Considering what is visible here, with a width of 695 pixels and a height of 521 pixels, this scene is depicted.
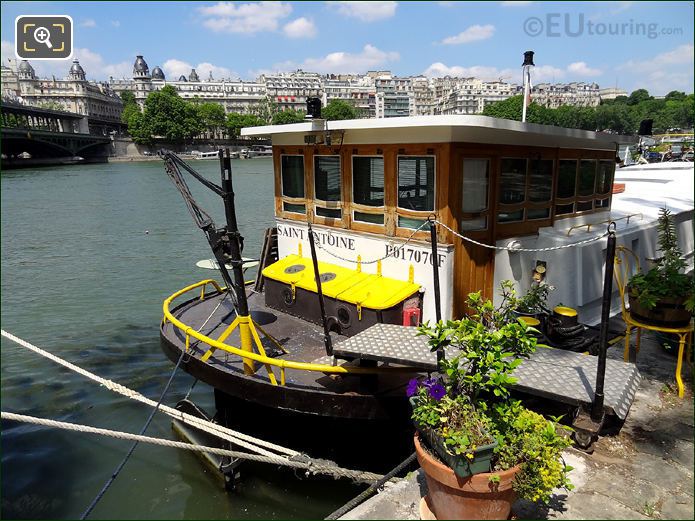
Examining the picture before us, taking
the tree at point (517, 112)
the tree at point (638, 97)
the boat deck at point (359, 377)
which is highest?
the tree at point (638, 97)

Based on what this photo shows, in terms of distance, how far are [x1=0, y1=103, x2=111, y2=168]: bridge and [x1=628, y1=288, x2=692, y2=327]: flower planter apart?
66009 mm

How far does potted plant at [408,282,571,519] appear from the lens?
143 inches

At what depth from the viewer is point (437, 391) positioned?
156 inches

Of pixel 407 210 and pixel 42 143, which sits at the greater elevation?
pixel 42 143

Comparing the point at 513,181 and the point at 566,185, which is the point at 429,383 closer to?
the point at 513,181

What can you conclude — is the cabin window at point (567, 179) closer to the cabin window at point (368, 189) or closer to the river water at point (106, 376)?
the cabin window at point (368, 189)

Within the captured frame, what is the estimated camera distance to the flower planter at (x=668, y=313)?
6160 mm

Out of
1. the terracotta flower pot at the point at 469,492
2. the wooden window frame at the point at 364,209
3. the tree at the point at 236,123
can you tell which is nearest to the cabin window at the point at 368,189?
the wooden window frame at the point at 364,209

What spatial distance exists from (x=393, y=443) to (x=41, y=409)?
268 inches

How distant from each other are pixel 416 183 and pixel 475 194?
88 centimetres

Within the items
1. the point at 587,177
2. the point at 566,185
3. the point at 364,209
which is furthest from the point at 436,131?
the point at 587,177

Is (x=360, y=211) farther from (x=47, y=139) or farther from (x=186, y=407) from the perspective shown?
(x=47, y=139)

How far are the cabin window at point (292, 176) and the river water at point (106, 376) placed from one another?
14.0 ft

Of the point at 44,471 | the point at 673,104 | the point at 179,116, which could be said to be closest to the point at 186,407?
the point at 44,471
